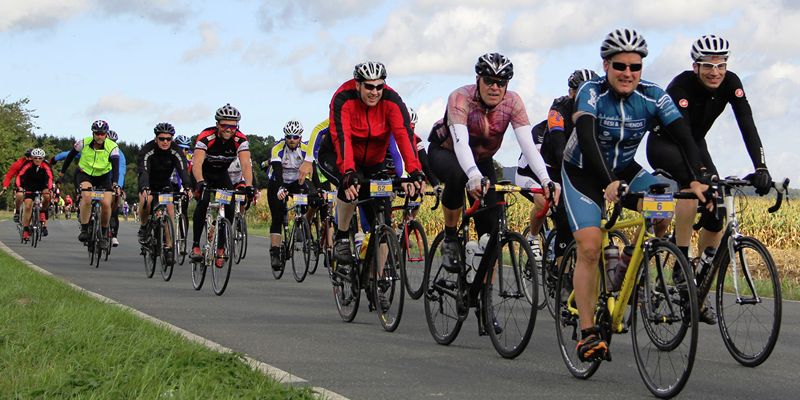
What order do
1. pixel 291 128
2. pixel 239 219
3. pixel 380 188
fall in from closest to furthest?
pixel 380 188
pixel 239 219
pixel 291 128

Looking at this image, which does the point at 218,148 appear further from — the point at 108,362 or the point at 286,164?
the point at 108,362

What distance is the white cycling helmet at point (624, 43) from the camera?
22.1ft

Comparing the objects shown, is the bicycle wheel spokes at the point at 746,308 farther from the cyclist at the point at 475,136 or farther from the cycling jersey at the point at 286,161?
the cycling jersey at the point at 286,161

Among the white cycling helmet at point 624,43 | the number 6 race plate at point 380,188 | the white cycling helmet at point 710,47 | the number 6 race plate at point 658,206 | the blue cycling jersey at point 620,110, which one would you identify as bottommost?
the number 6 race plate at point 658,206

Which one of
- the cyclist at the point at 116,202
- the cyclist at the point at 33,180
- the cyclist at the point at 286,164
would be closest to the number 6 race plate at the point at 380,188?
the cyclist at the point at 286,164

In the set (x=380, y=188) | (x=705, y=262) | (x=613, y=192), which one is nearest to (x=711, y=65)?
(x=705, y=262)

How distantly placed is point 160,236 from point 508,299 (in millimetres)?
8360

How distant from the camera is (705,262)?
7.76 metres

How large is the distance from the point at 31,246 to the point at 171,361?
742 inches

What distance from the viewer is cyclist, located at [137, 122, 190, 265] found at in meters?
16.3

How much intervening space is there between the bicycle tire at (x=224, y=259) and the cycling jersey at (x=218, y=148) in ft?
3.92

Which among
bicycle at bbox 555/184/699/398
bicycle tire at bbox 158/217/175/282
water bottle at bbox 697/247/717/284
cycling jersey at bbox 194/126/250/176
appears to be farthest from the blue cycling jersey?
bicycle tire at bbox 158/217/175/282

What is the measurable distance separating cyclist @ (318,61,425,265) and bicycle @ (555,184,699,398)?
114 inches

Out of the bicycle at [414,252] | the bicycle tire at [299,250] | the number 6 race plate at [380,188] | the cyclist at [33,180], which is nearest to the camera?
the number 6 race plate at [380,188]
